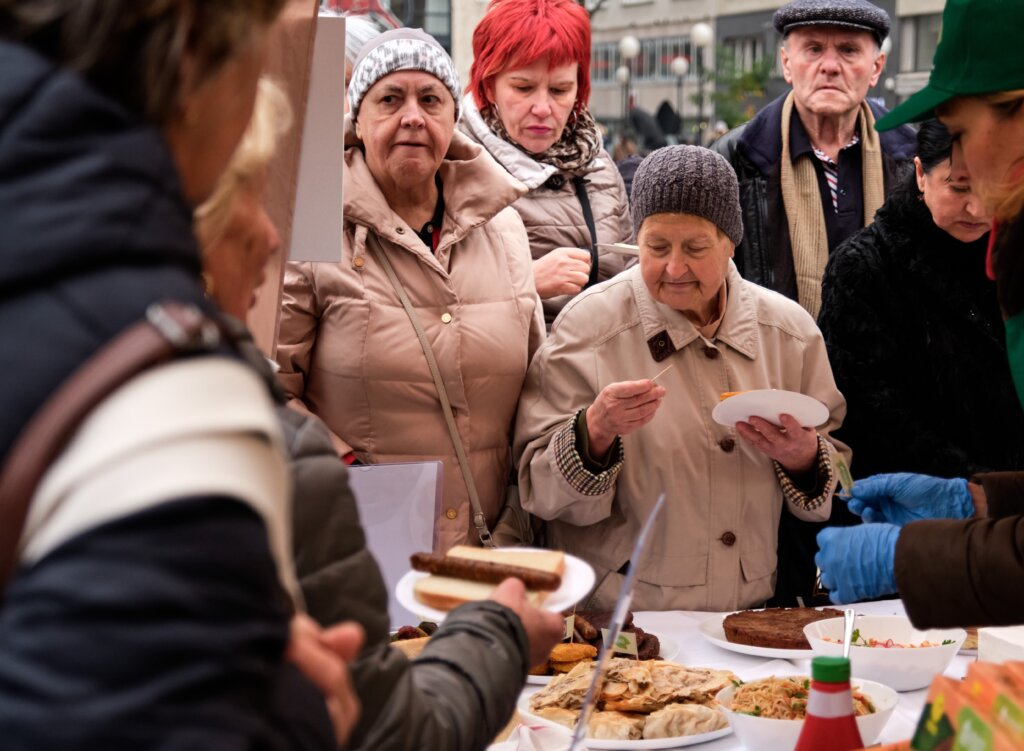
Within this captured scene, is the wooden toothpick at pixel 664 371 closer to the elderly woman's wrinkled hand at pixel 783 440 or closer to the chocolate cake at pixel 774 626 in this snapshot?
the elderly woman's wrinkled hand at pixel 783 440

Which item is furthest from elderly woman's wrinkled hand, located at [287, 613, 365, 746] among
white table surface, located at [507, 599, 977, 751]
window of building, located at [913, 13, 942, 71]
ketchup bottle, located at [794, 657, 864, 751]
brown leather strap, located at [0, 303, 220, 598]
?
window of building, located at [913, 13, 942, 71]

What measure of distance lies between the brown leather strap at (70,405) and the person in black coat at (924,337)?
2683mm

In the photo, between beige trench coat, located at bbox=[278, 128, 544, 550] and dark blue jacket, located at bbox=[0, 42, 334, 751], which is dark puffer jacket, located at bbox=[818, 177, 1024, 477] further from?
dark blue jacket, located at bbox=[0, 42, 334, 751]

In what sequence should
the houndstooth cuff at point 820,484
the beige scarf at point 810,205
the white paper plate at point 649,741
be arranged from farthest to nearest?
1. the beige scarf at point 810,205
2. the houndstooth cuff at point 820,484
3. the white paper plate at point 649,741

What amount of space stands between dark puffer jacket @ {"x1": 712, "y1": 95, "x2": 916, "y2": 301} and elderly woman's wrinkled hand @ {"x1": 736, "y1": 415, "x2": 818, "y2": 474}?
3.63ft

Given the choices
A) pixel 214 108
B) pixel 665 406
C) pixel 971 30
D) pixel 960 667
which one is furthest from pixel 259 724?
pixel 665 406

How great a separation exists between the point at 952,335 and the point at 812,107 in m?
1.11

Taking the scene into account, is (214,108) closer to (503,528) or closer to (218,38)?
(218,38)

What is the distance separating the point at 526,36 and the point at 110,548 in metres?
3.17

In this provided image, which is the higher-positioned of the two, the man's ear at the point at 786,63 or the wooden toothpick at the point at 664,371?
the man's ear at the point at 786,63

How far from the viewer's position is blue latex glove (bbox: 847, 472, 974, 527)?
2451mm

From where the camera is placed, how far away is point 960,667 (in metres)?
2.39

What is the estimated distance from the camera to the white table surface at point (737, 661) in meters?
2.08

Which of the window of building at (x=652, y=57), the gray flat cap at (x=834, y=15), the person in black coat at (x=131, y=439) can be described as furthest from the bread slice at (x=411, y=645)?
the window of building at (x=652, y=57)
